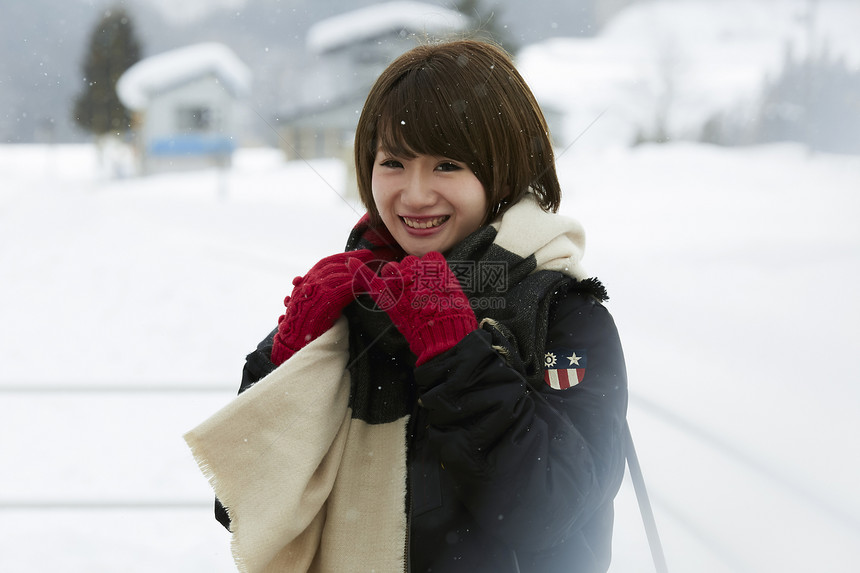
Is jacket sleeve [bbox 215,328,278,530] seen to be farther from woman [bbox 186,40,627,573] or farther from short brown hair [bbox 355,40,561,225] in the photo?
short brown hair [bbox 355,40,561,225]

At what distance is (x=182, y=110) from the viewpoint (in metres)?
12.9

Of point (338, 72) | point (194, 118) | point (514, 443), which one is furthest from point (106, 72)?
point (514, 443)

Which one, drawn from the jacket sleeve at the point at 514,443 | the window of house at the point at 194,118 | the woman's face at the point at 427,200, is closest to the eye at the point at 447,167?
the woman's face at the point at 427,200

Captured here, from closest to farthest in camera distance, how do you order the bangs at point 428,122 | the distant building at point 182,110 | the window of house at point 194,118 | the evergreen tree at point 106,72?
the bangs at point 428,122, the evergreen tree at point 106,72, the distant building at point 182,110, the window of house at point 194,118

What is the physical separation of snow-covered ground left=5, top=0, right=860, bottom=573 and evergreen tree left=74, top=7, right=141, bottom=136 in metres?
1.22

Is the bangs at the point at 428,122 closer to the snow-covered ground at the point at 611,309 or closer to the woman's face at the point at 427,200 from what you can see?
the woman's face at the point at 427,200

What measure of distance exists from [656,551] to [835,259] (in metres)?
6.66

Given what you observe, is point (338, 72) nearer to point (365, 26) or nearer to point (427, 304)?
point (365, 26)

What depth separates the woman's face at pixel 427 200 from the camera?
0.98 meters

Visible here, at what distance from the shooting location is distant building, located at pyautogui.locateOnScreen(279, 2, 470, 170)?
895cm

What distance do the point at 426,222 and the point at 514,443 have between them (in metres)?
0.39

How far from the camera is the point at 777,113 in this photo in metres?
9.73

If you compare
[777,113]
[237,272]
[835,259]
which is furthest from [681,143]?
[237,272]

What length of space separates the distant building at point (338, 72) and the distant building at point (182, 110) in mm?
3212
